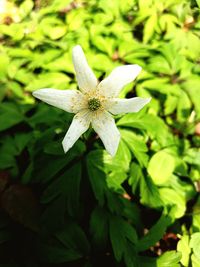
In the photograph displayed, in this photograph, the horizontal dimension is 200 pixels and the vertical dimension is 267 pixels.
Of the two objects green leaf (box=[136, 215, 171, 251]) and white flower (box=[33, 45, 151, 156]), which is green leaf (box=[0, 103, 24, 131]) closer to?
white flower (box=[33, 45, 151, 156])

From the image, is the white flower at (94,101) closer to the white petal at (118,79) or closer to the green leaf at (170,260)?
the white petal at (118,79)

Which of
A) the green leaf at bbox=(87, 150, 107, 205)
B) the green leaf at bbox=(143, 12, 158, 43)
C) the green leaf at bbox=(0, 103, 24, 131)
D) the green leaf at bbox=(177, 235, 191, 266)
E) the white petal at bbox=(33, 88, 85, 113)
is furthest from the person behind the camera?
the green leaf at bbox=(143, 12, 158, 43)

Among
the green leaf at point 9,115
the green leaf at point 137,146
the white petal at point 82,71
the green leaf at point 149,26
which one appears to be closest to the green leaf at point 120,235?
the green leaf at point 137,146

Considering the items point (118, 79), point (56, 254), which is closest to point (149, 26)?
point (118, 79)

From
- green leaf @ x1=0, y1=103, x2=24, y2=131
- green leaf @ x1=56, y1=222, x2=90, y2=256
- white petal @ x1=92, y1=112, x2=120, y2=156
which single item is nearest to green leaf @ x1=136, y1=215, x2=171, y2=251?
green leaf @ x1=56, y1=222, x2=90, y2=256

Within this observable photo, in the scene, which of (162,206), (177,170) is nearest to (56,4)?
(177,170)
